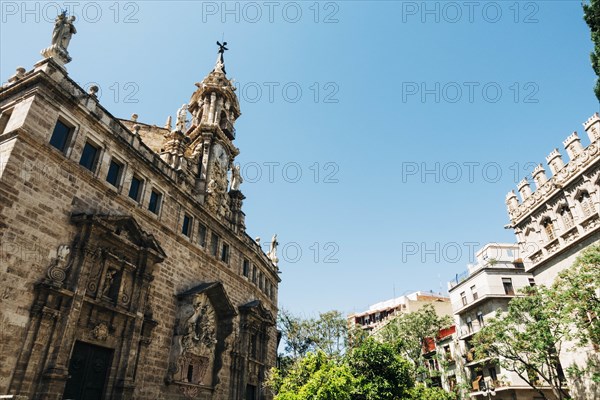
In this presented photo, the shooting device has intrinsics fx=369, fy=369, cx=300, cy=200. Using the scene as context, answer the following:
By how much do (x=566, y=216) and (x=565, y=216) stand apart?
0.08m

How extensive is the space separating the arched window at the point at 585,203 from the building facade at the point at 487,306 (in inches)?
342

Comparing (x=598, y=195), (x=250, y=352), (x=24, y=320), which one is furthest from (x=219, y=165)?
(x=598, y=195)

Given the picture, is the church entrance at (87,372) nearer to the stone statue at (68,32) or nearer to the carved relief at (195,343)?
the carved relief at (195,343)

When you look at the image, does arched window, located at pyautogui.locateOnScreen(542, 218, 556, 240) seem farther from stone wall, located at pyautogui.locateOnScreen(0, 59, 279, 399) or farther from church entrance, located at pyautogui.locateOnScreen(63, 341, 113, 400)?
church entrance, located at pyautogui.locateOnScreen(63, 341, 113, 400)

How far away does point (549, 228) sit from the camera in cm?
2391

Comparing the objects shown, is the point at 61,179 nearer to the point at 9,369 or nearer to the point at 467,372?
the point at 9,369

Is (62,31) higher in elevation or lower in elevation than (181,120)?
lower

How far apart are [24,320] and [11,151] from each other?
5.09m

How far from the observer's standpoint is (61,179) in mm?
12883

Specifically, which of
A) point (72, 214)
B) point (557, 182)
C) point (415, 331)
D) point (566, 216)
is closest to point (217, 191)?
point (72, 214)

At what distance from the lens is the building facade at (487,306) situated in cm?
2731

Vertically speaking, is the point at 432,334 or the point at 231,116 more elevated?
the point at 231,116

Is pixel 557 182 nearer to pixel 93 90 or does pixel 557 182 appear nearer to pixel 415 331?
pixel 415 331

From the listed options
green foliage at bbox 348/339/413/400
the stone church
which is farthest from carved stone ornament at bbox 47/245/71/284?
green foliage at bbox 348/339/413/400
